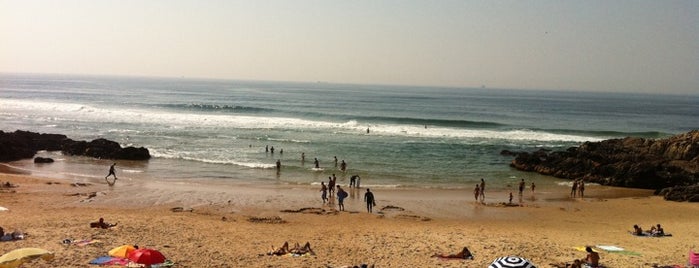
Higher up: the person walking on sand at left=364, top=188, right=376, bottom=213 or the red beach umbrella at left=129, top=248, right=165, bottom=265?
the red beach umbrella at left=129, top=248, right=165, bottom=265

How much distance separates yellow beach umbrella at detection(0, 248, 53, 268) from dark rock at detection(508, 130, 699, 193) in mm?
24464

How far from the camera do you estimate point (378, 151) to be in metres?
37.5

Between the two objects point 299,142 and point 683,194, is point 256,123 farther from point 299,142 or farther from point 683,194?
point 683,194

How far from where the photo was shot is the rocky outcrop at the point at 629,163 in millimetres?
26641

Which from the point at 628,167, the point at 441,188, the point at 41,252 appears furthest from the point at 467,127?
the point at 41,252

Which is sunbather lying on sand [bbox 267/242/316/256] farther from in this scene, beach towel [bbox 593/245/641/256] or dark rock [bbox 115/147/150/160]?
dark rock [bbox 115/147/150/160]

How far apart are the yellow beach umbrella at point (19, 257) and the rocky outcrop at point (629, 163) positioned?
85.3 feet

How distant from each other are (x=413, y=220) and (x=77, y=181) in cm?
1594

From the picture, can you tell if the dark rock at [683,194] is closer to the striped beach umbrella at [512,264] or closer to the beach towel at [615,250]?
the beach towel at [615,250]

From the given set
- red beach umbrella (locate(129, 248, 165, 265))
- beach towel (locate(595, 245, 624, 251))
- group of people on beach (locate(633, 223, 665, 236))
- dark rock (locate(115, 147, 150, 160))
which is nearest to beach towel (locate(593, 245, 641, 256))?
beach towel (locate(595, 245, 624, 251))

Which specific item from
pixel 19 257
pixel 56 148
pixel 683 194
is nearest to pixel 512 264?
pixel 19 257

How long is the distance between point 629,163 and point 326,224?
65.1 feet

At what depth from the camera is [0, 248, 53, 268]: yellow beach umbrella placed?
1018cm

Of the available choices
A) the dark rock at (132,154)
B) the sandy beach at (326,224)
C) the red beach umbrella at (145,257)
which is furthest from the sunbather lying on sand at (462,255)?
the dark rock at (132,154)
